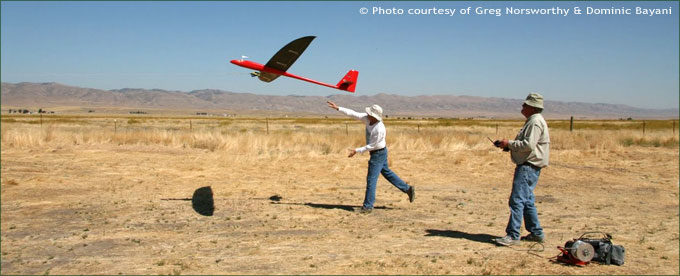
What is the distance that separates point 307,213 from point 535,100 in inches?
151

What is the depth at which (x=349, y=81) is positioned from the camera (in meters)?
11.5

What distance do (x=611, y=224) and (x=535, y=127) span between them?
2726mm

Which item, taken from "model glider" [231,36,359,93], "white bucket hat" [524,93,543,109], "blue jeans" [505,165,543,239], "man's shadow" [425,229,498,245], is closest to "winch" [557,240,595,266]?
"blue jeans" [505,165,543,239]

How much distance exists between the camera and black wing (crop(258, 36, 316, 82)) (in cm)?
952

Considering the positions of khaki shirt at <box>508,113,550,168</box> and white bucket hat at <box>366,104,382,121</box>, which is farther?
white bucket hat at <box>366,104,382,121</box>

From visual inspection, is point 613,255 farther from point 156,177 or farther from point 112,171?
point 112,171

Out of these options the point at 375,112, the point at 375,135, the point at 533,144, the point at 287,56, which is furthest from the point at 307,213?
the point at 533,144

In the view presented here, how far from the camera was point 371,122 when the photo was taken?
317 inches

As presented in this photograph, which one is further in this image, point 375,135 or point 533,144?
point 375,135

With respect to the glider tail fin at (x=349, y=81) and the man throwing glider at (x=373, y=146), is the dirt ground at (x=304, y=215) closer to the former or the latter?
the man throwing glider at (x=373, y=146)

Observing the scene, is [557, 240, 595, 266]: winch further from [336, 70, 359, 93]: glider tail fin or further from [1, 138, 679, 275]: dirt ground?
[336, 70, 359, 93]: glider tail fin

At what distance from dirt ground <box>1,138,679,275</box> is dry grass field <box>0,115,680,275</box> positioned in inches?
1.1

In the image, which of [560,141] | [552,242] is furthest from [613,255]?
[560,141]

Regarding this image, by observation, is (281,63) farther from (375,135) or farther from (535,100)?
(535,100)
